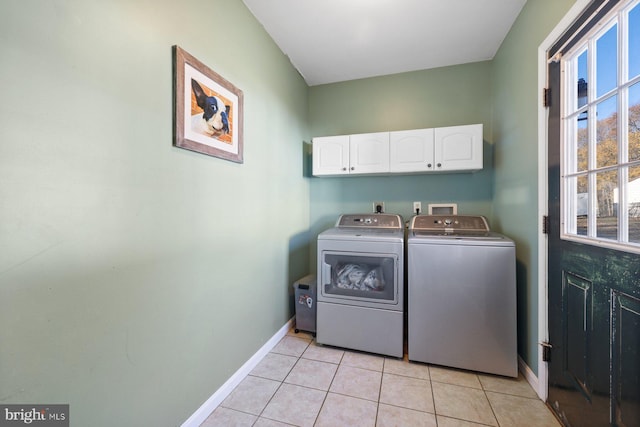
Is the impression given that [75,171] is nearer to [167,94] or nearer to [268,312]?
[167,94]

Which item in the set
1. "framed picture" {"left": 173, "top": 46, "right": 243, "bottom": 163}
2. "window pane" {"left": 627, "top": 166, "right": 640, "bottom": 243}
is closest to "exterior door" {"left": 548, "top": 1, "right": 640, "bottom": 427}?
"window pane" {"left": 627, "top": 166, "right": 640, "bottom": 243}

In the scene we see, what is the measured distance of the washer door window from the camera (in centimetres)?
205

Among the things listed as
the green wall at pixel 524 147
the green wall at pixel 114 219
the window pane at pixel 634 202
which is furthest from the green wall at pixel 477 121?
the green wall at pixel 114 219

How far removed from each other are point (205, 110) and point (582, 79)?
6.60 ft

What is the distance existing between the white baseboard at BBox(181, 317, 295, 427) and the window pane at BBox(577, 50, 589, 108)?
257cm

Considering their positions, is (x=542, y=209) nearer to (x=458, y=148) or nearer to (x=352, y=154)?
(x=458, y=148)

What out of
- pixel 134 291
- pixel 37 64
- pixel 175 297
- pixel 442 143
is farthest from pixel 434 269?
pixel 37 64

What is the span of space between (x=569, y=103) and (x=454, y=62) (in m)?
1.48

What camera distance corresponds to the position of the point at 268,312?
2.15m

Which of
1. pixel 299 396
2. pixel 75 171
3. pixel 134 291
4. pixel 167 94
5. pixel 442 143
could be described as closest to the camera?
pixel 75 171

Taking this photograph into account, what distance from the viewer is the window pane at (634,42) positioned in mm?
986

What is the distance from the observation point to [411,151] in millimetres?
2414

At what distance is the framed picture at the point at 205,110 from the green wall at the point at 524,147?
6.40 feet

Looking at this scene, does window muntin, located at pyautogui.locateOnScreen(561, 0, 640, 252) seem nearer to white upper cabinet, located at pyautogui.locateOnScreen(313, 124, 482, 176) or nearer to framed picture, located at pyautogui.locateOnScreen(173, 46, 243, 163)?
white upper cabinet, located at pyautogui.locateOnScreen(313, 124, 482, 176)
